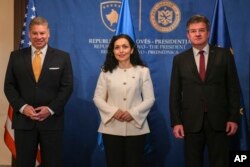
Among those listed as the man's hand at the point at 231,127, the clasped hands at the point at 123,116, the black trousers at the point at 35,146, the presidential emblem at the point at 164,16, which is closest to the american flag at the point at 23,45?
the black trousers at the point at 35,146

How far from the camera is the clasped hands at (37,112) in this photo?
9.59 feet

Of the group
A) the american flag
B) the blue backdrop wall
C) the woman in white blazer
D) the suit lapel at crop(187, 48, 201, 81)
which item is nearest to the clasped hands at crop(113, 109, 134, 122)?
the woman in white blazer

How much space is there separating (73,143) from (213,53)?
1934 millimetres

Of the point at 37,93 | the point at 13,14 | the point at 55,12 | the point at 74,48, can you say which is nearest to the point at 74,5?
the point at 55,12

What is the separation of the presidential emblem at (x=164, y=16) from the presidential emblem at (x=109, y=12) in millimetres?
384

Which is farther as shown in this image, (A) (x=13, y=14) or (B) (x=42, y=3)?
(A) (x=13, y=14)

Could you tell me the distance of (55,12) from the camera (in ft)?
13.2

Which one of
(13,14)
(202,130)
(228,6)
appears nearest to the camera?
(202,130)

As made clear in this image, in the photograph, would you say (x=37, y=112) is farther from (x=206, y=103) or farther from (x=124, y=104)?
(x=206, y=103)

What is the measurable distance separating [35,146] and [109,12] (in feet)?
5.56

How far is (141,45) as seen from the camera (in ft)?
13.0

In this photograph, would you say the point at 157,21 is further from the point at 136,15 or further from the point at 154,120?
the point at 154,120

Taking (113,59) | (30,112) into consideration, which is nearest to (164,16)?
(113,59)

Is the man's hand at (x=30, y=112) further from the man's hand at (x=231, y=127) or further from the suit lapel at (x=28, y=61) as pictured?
the man's hand at (x=231, y=127)
